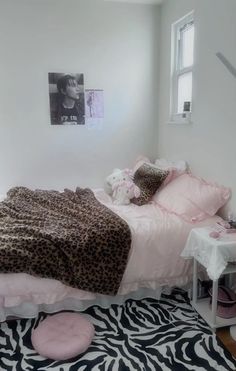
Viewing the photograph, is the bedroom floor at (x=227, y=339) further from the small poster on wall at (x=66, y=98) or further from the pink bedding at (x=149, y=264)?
the small poster on wall at (x=66, y=98)

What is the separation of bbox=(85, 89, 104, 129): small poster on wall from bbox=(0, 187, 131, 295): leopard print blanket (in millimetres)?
1364

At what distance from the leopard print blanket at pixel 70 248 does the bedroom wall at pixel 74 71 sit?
1.12 m

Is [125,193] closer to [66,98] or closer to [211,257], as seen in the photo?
[211,257]

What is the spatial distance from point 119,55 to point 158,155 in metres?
1.17

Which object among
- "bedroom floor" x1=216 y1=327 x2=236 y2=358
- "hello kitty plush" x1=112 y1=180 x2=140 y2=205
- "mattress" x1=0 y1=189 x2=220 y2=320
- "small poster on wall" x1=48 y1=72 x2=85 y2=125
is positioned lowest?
"bedroom floor" x1=216 y1=327 x2=236 y2=358

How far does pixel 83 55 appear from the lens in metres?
3.20

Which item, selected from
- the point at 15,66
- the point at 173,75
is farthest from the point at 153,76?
the point at 15,66

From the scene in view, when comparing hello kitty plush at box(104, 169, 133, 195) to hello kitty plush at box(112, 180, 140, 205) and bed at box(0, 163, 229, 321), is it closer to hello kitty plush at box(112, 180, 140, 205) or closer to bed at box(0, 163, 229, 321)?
hello kitty plush at box(112, 180, 140, 205)

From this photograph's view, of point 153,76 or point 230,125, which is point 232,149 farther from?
point 153,76

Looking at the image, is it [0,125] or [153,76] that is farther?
[153,76]

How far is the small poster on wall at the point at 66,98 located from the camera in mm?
3188

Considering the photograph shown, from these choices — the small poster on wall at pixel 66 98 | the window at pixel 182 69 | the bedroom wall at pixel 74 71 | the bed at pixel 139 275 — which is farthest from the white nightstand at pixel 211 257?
the small poster on wall at pixel 66 98

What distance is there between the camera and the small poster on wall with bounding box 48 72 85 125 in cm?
319

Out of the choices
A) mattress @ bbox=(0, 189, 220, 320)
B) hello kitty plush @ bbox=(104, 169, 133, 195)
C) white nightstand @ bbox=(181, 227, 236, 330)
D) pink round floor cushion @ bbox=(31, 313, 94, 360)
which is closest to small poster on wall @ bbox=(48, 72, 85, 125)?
hello kitty plush @ bbox=(104, 169, 133, 195)
